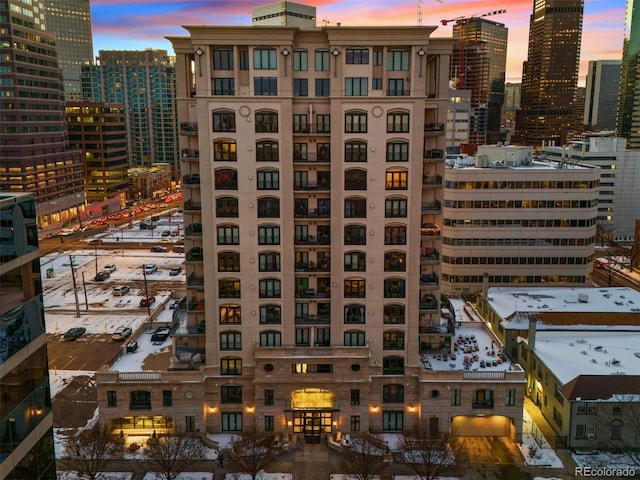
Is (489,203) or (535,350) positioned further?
(489,203)

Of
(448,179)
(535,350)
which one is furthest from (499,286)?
(535,350)

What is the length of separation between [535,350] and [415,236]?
21616 mm

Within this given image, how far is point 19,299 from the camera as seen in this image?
86.3 feet

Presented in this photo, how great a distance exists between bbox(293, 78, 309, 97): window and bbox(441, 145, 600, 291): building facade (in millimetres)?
46833

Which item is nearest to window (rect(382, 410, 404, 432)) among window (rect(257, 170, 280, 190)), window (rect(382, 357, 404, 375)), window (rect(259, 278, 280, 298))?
window (rect(382, 357, 404, 375))

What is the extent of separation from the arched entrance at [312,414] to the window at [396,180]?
21.8 m

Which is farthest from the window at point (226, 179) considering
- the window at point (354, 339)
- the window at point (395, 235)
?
the window at point (354, 339)

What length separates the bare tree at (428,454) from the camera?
163 feet

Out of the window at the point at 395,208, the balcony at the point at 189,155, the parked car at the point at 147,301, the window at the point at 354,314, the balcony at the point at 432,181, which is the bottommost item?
the parked car at the point at 147,301

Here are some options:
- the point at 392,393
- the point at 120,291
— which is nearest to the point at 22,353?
the point at 392,393

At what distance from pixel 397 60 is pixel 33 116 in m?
151

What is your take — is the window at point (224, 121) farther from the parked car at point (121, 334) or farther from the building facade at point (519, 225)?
the building facade at point (519, 225)

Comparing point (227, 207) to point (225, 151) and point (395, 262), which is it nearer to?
point (225, 151)

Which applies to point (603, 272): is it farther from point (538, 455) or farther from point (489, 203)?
point (538, 455)
